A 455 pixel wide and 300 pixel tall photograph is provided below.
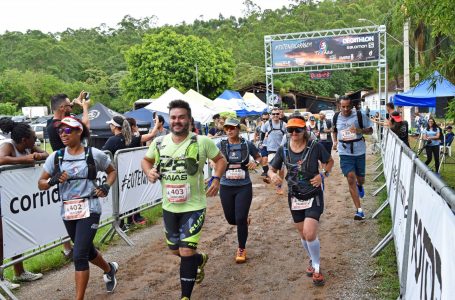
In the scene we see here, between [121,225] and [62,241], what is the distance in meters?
2.18

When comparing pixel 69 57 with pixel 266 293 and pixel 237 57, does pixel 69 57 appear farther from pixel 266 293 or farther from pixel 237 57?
pixel 266 293

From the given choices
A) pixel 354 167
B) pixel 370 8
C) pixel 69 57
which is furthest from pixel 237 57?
pixel 354 167

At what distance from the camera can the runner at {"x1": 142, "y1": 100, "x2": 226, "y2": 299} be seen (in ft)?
15.8

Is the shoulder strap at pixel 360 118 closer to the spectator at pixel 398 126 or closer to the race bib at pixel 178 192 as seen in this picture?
the spectator at pixel 398 126

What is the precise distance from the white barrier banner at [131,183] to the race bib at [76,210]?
10.9ft

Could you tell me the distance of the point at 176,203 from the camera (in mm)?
4895

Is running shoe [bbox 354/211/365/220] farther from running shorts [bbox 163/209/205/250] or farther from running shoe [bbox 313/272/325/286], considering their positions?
running shorts [bbox 163/209/205/250]

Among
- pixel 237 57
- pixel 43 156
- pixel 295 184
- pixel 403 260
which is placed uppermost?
pixel 237 57

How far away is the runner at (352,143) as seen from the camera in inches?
333

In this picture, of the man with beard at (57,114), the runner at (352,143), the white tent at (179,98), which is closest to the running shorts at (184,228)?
the man with beard at (57,114)

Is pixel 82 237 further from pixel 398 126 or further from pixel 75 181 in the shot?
pixel 398 126

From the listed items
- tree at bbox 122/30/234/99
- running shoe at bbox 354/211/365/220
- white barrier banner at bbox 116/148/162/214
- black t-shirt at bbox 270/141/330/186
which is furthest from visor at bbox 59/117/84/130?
tree at bbox 122/30/234/99

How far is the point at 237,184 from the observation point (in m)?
6.71

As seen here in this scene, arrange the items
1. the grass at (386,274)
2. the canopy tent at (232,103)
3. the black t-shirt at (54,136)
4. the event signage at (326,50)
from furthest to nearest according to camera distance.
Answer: the event signage at (326,50), the canopy tent at (232,103), the black t-shirt at (54,136), the grass at (386,274)
